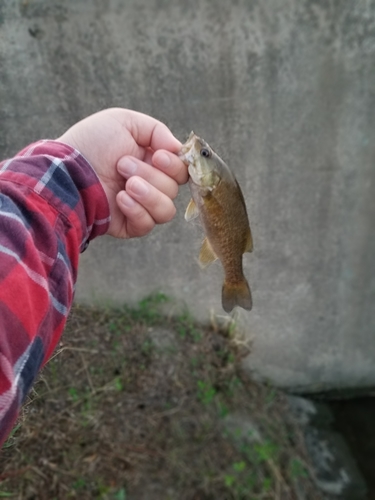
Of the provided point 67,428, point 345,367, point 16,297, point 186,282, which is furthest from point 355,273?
point 16,297

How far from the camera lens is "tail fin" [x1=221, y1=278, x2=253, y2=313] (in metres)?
0.97

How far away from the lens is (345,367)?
2.63 metres

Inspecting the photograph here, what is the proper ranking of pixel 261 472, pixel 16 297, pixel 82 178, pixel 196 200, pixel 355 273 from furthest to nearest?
pixel 355 273 → pixel 261 472 → pixel 196 200 → pixel 82 178 → pixel 16 297

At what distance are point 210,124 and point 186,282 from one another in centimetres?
84

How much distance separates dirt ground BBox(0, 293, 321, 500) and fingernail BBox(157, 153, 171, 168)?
98cm

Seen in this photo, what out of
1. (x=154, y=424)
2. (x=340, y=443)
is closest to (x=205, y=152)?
(x=154, y=424)

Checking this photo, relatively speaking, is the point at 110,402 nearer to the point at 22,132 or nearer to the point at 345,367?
the point at 22,132

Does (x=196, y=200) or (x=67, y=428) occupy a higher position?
(x=196, y=200)

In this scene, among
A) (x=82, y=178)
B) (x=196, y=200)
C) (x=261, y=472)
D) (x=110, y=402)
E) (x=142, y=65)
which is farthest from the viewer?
(x=261, y=472)

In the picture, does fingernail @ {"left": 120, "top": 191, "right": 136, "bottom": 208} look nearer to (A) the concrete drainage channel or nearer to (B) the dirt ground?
(B) the dirt ground

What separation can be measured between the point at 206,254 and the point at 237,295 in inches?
4.7

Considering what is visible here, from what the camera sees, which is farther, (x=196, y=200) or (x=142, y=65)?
(x=142, y=65)

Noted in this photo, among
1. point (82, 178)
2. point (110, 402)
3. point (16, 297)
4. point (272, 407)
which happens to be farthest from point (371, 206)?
point (16, 297)

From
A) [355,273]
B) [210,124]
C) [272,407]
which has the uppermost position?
[210,124]
